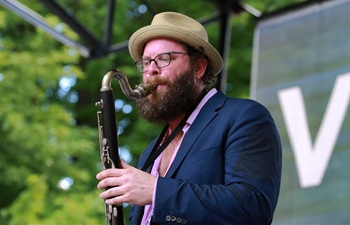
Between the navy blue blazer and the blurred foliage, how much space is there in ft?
20.4

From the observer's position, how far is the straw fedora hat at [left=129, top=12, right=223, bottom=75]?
9.32ft

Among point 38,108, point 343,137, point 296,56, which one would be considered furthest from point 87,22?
point 343,137

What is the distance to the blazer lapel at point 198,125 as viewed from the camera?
2.63 m

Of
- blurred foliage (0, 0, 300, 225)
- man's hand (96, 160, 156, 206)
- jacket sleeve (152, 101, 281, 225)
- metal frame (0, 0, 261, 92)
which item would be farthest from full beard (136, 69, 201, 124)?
blurred foliage (0, 0, 300, 225)

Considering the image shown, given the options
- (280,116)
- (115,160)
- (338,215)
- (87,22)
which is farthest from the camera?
(87,22)

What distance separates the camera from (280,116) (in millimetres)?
5770

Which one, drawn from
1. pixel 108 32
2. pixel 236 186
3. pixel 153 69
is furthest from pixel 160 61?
pixel 108 32

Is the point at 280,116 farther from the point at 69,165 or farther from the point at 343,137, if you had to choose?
the point at 69,165

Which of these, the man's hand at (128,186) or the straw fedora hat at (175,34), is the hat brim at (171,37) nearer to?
the straw fedora hat at (175,34)

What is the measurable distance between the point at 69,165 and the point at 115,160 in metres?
7.47

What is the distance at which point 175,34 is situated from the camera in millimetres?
2844

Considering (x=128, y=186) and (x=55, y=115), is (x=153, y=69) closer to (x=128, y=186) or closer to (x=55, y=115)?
(x=128, y=186)

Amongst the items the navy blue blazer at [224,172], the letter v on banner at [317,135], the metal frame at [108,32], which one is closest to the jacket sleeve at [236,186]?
the navy blue blazer at [224,172]

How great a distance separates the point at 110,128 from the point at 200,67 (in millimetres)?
536
